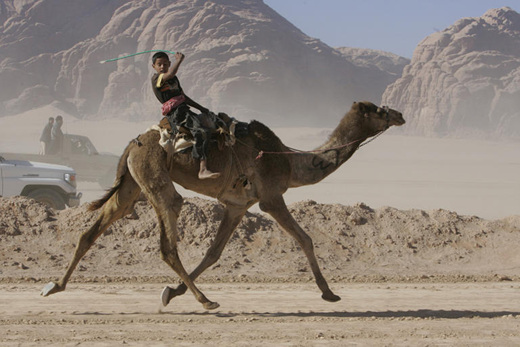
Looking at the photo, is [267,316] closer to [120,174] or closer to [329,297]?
[329,297]

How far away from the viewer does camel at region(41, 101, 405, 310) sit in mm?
8516

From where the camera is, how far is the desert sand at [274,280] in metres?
7.46

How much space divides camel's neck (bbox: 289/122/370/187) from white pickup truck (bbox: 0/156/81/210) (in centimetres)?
793

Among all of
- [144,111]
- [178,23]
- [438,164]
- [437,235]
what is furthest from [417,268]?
[178,23]

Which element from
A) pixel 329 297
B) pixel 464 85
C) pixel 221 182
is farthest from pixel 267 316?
pixel 464 85

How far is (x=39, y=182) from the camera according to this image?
15914 millimetres

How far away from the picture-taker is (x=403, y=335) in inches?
293

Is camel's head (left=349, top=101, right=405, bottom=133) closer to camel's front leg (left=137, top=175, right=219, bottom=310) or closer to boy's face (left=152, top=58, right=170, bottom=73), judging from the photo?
boy's face (left=152, top=58, right=170, bottom=73)

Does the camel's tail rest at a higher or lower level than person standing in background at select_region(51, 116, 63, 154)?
lower

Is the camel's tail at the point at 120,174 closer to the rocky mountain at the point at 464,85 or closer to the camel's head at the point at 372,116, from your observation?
the camel's head at the point at 372,116

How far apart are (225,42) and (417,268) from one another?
98.8 metres

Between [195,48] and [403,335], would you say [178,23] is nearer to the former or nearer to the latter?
[195,48]

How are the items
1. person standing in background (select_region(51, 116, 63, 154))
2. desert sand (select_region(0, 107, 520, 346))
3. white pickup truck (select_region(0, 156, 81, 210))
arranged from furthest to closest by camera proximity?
person standing in background (select_region(51, 116, 63, 154)) → white pickup truck (select_region(0, 156, 81, 210)) → desert sand (select_region(0, 107, 520, 346))

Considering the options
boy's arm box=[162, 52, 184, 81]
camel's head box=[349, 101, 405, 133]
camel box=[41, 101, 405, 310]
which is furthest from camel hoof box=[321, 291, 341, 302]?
boy's arm box=[162, 52, 184, 81]
